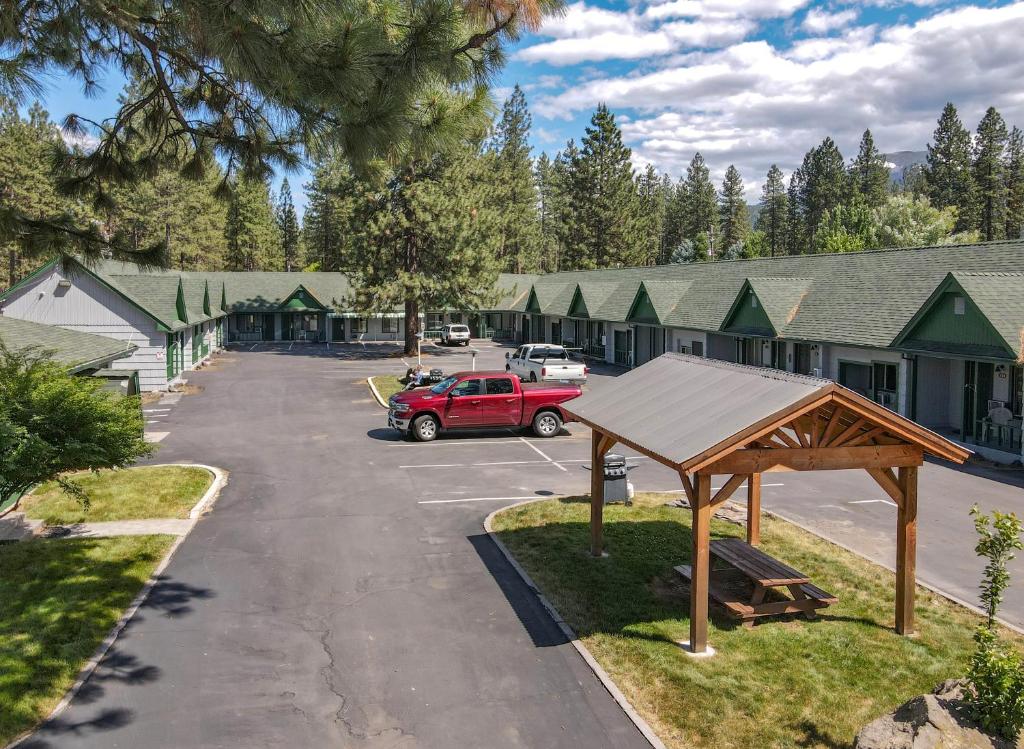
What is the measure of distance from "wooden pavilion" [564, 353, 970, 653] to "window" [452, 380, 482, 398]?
13151 mm

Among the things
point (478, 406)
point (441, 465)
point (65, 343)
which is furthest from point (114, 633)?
point (478, 406)

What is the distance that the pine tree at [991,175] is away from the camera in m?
79.6

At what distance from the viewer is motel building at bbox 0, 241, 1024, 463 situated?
21781mm

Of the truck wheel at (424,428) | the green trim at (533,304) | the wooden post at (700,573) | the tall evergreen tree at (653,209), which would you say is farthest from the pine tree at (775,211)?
the wooden post at (700,573)

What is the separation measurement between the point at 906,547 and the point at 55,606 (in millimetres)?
11280

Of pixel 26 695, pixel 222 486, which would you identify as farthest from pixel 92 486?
pixel 26 695

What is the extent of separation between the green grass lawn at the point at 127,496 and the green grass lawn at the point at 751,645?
7.22 m

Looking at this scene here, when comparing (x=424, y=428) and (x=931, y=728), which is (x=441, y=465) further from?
(x=931, y=728)

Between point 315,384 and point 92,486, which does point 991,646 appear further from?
point 315,384

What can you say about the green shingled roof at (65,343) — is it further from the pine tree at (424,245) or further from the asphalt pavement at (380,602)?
the pine tree at (424,245)

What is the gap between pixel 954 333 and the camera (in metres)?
22.2

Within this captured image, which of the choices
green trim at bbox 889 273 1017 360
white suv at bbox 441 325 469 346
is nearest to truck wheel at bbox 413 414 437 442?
green trim at bbox 889 273 1017 360

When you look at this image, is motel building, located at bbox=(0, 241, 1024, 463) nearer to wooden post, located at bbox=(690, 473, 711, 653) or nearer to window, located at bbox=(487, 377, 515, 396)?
wooden post, located at bbox=(690, 473, 711, 653)

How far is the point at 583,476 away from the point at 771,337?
14.2 m
